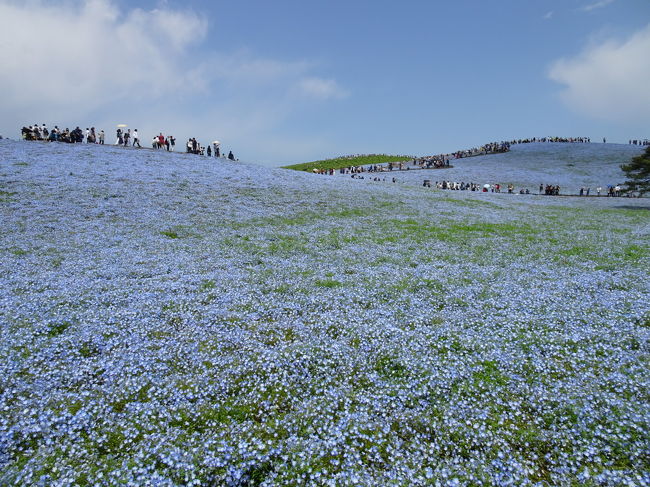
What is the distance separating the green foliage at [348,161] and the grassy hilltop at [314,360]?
71272 mm

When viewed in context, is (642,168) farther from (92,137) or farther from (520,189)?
(92,137)

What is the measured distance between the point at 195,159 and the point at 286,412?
124 ft

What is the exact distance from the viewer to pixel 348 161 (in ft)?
310

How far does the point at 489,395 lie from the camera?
6941mm

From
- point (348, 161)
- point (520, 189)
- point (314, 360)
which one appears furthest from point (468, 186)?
point (314, 360)

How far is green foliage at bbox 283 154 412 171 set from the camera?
8715 cm

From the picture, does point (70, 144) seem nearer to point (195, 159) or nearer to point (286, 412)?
point (195, 159)

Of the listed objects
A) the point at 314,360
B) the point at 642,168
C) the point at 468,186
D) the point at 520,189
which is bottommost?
the point at 314,360

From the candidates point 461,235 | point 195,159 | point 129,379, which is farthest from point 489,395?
point 195,159

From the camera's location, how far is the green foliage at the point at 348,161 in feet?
286

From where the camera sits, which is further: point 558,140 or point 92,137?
point 558,140

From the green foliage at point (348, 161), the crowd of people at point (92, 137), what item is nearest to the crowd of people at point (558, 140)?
the green foliage at point (348, 161)

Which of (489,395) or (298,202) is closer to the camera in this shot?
(489,395)

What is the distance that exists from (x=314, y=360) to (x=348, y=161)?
89962mm
